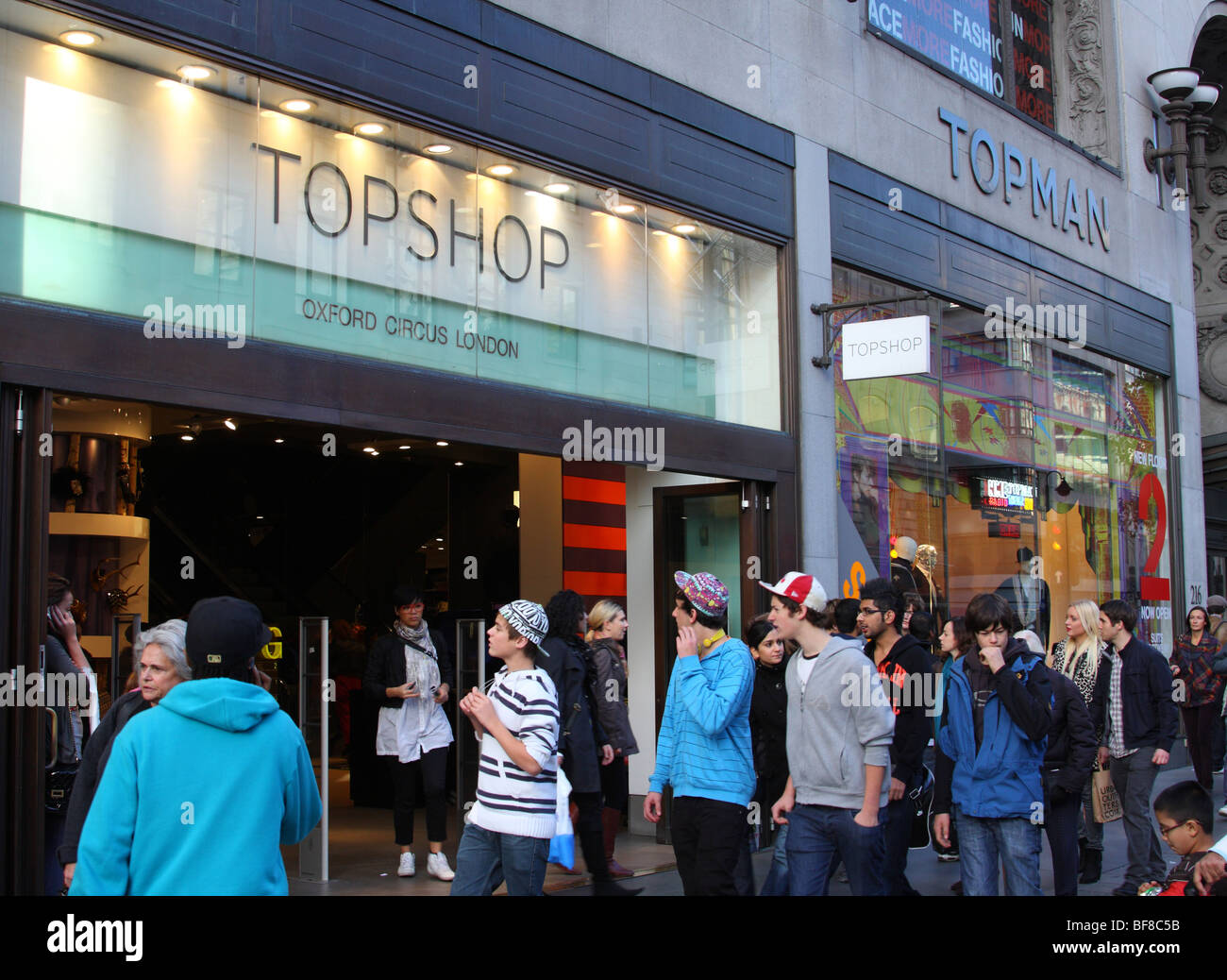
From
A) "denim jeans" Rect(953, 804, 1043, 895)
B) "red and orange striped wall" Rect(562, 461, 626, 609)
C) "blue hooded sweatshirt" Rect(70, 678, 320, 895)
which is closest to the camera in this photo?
"blue hooded sweatshirt" Rect(70, 678, 320, 895)

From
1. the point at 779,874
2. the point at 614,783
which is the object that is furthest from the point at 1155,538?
the point at 779,874

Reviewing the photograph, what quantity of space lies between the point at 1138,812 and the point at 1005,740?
3264 millimetres

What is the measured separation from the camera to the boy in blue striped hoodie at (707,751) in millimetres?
5922

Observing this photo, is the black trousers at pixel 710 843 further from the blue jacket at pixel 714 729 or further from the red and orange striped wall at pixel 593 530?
the red and orange striped wall at pixel 593 530

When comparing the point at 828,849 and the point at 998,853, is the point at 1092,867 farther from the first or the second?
the point at 828,849

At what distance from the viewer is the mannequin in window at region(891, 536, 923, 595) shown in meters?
12.5

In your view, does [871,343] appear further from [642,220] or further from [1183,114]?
[1183,114]

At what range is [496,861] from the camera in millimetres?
5582

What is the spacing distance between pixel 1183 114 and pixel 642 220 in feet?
38.0

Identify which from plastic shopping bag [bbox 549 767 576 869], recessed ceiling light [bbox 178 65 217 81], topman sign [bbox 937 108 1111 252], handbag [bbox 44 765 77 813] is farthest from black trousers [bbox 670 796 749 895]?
topman sign [bbox 937 108 1111 252]

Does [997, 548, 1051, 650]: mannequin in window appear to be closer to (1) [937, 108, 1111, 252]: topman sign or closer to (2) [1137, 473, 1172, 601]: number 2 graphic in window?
(2) [1137, 473, 1172, 601]: number 2 graphic in window

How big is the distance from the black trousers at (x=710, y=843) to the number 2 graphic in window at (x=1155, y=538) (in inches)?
521

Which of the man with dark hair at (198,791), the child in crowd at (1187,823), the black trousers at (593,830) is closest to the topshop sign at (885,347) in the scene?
the black trousers at (593,830)

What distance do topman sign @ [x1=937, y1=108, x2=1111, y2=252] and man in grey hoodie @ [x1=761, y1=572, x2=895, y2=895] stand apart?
9438 mm
